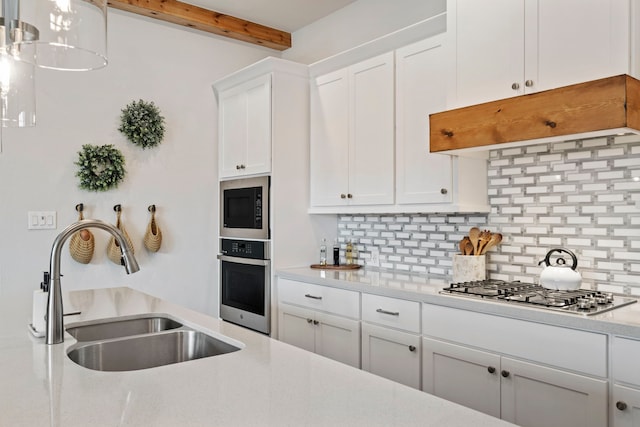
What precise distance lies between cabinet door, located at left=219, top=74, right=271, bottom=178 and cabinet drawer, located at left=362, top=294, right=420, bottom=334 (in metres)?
1.28

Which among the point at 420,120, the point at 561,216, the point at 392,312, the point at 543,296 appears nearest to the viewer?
the point at 543,296

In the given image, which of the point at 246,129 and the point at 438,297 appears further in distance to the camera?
the point at 246,129

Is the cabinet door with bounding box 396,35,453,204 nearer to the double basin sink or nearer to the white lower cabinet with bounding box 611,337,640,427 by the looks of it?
the white lower cabinet with bounding box 611,337,640,427

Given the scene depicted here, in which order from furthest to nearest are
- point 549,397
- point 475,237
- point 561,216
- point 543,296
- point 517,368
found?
1. point 475,237
2. point 561,216
3. point 543,296
4. point 517,368
5. point 549,397

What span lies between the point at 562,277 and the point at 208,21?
10.2 ft

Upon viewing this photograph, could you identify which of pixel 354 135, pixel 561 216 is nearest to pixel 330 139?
pixel 354 135

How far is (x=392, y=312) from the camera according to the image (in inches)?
104

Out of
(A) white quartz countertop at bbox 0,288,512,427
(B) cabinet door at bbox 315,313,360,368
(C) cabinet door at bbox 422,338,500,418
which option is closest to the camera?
(A) white quartz countertop at bbox 0,288,512,427

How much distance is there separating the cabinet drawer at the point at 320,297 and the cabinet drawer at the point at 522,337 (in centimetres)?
53

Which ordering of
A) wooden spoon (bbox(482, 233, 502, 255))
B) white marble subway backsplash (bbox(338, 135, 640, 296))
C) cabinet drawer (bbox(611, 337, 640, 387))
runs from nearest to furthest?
cabinet drawer (bbox(611, 337, 640, 387))
white marble subway backsplash (bbox(338, 135, 640, 296))
wooden spoon (bbox(482, 233, 502, 255))

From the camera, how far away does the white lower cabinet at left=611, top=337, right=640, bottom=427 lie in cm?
175

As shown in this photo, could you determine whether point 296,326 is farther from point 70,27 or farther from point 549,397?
point 70,27

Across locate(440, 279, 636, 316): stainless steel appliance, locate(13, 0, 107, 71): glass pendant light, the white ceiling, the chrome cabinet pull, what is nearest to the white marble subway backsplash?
locate(440, 279, 636, 316): stainless steel appliance

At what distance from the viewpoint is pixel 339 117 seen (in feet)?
11.2
